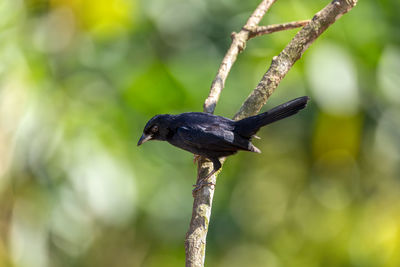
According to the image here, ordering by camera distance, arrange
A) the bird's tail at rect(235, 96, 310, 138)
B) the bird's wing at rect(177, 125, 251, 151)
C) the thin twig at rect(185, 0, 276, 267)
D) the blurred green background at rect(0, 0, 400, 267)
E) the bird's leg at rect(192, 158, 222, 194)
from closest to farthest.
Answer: the thin twig at rect(185, 0, 276, 267)
the bird's leg at rect(192, 158, 222, 194)
the bird's tail at rect(235, 96, 310, 138)
the bird's wing at rect(177, 125, 251, 151)
the blurred green background at rect(0, 0, 400, 267)

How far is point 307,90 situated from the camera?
6.77 metres

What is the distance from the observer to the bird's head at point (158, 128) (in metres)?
4.04

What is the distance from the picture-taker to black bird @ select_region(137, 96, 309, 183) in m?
3.62

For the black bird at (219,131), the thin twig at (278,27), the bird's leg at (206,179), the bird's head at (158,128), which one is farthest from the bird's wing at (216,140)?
the thin twig at (278,27)

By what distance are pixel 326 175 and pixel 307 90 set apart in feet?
3.90

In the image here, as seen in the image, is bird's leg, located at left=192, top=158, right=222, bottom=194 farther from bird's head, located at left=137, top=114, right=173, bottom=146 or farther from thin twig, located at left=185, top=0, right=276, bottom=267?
bird's head, located at left=137, top=114, right=173, bottom=146

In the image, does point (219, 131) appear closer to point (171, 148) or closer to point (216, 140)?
point (216, 140)

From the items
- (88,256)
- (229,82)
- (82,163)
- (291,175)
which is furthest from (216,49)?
(88,256)

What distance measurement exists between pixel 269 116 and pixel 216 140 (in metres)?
0.38

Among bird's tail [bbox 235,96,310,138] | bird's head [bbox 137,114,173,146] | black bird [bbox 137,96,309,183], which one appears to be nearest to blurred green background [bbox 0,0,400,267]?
bird's head [bbox 137,114,173,146]

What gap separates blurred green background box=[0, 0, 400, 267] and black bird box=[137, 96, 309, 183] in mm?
2357

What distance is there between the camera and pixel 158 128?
407 cm

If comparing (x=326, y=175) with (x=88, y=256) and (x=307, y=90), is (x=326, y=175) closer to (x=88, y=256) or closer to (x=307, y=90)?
(x=307, y=90)

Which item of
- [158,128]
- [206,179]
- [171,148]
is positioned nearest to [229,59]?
[158,128]
